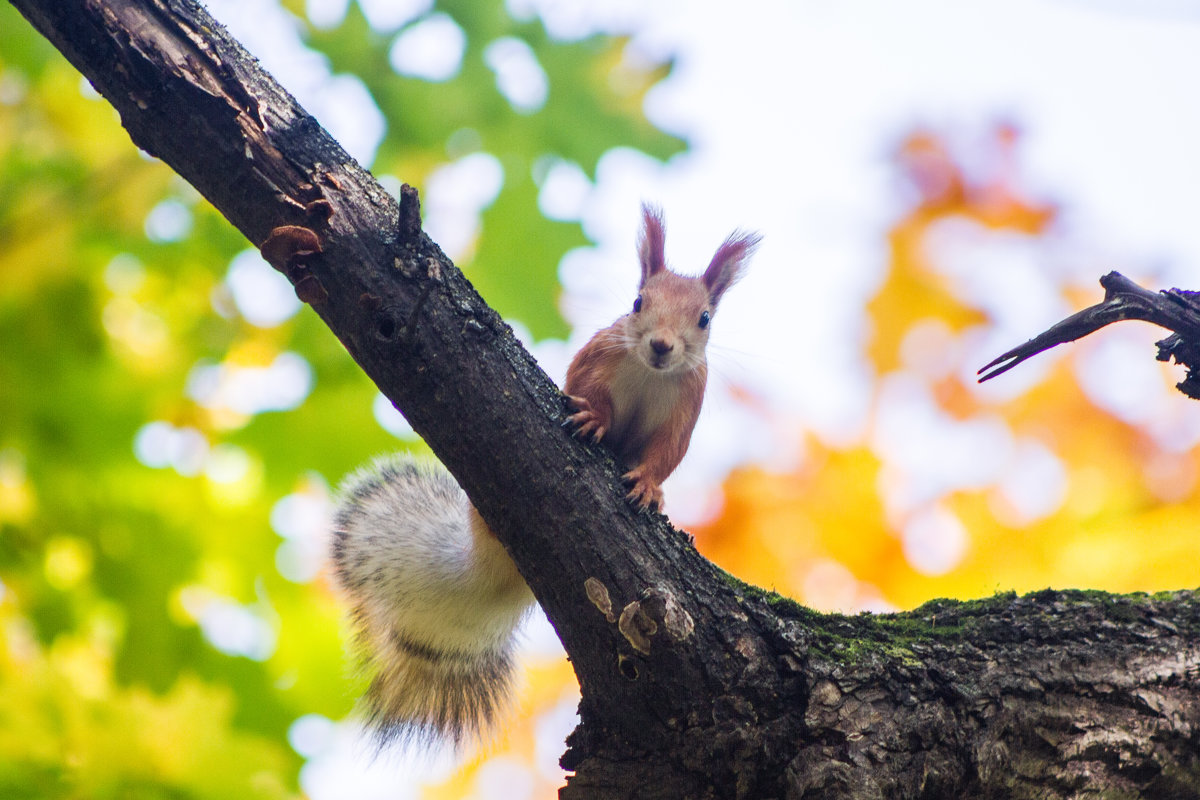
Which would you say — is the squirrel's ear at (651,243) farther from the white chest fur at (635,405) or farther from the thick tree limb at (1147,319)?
the thick tree limb at (1147,319)

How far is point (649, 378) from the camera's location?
2.72 metres

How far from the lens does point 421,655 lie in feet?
8.84

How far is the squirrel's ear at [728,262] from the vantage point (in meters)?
3.12

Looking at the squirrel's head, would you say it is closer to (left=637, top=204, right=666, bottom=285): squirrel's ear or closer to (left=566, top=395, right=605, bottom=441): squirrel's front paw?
(left=637, top=204, right=666, bottom=285): squirrel's ear

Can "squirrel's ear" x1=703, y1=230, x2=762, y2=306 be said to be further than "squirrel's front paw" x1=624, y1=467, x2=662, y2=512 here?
Yes

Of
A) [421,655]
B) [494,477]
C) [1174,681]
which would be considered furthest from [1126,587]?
[494,477]

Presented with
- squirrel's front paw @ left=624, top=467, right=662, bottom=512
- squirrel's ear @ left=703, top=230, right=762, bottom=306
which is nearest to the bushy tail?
squirrel's front paw @ left=624, top=467, right=662, bottom=512

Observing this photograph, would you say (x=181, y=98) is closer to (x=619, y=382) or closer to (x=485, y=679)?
(x=619, y=382)

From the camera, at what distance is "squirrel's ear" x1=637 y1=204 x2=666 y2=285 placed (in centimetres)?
315

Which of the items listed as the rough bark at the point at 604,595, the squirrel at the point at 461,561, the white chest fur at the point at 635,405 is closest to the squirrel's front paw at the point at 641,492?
the rough bark at the point at 604,595

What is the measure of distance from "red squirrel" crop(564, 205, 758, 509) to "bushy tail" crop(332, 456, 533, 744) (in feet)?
1.56

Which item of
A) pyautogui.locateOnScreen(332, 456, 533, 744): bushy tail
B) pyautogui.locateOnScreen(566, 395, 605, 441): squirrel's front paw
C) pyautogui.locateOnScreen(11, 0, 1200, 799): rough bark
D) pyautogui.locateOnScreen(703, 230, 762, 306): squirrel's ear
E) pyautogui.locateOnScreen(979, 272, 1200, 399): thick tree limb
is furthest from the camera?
pyautogui.locateOnScreen(703, 230, 762, 306): squirrel's ear

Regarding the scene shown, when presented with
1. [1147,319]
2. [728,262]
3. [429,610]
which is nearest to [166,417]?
[429,610]

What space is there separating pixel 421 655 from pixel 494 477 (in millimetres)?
1119
